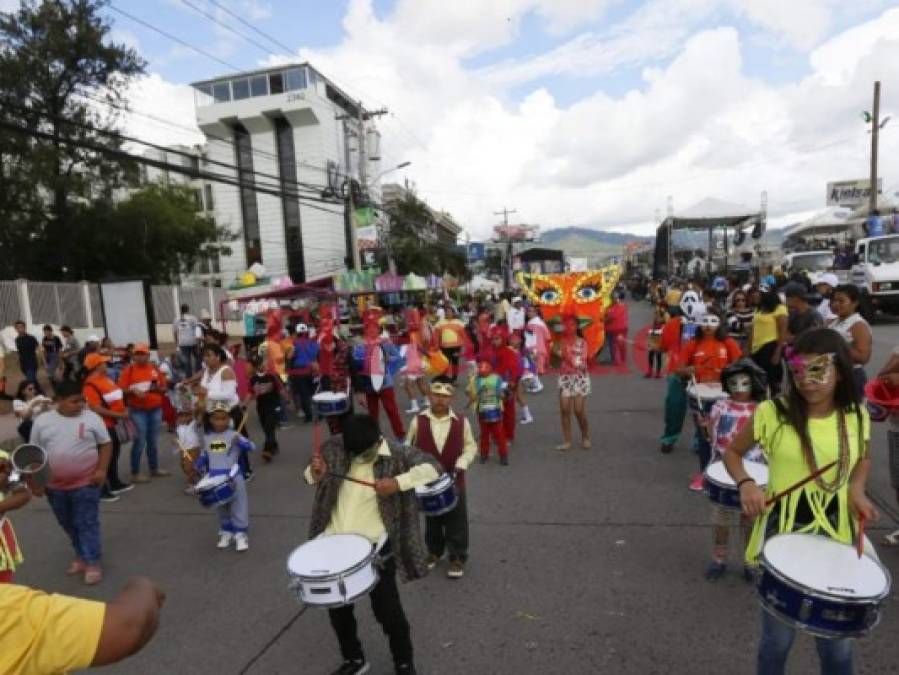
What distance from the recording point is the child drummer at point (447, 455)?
4.18 meters

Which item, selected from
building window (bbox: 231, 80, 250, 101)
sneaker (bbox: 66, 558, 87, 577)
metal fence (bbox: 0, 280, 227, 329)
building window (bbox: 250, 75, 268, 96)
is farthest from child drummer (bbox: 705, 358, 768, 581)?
building window (bbox: 231, 80, 250, 101)

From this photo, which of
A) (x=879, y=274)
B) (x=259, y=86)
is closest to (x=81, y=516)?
(x=879, y=274)

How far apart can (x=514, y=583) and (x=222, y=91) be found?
59.1 metres

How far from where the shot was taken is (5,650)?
4.59 feet

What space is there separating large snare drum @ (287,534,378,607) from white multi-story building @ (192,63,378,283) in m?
48.4

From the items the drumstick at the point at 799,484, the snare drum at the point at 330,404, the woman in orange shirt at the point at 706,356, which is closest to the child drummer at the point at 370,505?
the drumstick at the point at 799,484

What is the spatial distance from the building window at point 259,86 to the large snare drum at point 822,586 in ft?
189

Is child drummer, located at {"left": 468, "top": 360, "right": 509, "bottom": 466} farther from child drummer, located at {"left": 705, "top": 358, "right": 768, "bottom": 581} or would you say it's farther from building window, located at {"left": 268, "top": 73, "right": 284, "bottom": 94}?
building window, located at {"left": 268, "top": 73, "right": 284, "bottom": 94}

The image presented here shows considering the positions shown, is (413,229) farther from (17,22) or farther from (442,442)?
(442,442)

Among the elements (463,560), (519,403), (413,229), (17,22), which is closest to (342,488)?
(463,560)

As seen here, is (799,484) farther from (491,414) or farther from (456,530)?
(491,414)

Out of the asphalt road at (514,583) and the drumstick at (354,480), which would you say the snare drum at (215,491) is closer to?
the asphalt road at (514,583)

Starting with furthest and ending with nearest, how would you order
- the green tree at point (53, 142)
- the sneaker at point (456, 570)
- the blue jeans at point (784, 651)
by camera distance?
the green tree at point (53, 142) → the sneaker at point (456, 570) → the blue jeans at point (784, 651)

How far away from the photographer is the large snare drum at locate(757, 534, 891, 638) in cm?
211
